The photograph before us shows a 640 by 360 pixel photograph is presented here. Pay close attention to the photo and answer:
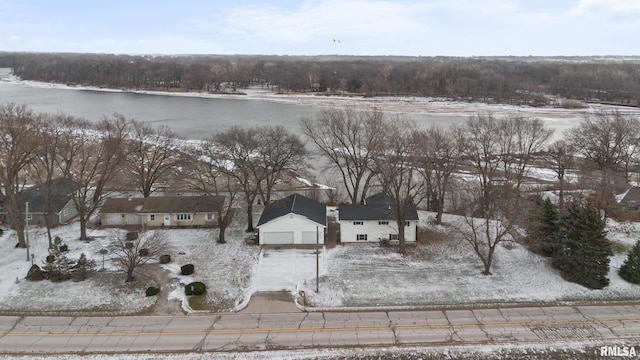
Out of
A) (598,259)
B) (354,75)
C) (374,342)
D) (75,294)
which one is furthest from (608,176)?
(354,75)

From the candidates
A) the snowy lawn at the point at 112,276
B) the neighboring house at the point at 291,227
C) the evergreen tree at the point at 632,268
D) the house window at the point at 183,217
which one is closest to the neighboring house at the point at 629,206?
the evergreen tree at the point at 632,268

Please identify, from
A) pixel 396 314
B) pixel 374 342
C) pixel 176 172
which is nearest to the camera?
pixel 374 342

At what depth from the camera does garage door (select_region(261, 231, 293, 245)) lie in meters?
28.4

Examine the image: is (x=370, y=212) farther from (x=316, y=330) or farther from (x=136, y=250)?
(x=136, y=250)

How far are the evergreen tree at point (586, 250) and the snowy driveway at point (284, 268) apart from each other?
1225cm

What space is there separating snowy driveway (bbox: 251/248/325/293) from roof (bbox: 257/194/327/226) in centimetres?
194

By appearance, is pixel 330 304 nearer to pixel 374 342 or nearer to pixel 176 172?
pixel 374 342

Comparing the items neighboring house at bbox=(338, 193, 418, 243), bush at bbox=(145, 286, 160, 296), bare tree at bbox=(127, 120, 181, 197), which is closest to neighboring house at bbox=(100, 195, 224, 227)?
bare tree at bbox=(127, 120, 181, 197)

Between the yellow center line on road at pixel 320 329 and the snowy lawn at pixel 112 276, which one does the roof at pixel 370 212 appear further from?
the yellow center line on road at pixel 320 329

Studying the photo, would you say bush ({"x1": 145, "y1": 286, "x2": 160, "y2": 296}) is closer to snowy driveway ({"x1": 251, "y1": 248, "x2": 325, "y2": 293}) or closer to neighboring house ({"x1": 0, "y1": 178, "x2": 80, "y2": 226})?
snowy driveway ({"x1": 251, "y1": 248, "x2": 325, "y2": 293})

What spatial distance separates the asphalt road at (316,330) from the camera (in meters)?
18.6

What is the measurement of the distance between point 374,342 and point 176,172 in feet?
86.2

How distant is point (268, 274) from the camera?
2484cm

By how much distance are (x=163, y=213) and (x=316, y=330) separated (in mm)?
15868
